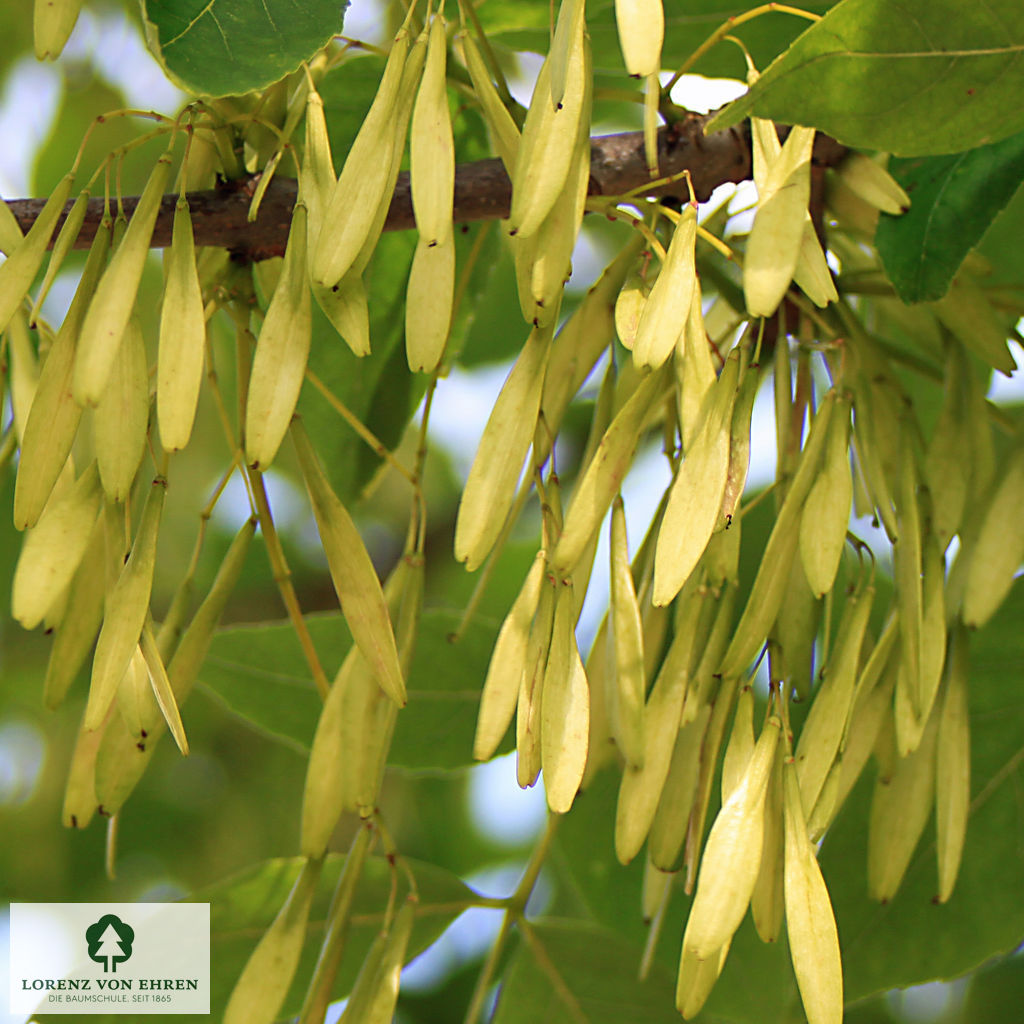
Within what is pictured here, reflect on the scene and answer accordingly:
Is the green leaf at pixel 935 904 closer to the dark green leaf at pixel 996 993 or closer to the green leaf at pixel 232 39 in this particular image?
the dark green leaf at pixel 996 993

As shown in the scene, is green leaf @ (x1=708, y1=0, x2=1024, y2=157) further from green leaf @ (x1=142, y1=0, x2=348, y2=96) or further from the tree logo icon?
the tree logo icon

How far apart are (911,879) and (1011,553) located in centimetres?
24

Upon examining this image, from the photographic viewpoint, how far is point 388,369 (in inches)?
29.8

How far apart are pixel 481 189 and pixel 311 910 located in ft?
1.41

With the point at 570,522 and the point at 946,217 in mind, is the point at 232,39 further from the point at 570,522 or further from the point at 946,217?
the point at 946,217

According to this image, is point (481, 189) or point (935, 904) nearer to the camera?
point (481, 189)

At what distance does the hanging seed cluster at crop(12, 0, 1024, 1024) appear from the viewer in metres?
0.43

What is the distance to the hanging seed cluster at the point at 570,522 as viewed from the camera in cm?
43

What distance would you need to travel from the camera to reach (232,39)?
0.47 metres

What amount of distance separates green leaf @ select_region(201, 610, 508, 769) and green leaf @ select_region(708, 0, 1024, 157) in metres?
0.47

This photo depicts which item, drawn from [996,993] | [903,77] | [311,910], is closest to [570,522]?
[903,77]

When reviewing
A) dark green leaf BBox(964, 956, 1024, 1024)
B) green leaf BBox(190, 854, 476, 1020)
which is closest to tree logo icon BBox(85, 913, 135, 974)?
green leaf BBox(190, 854, 476, 1020)

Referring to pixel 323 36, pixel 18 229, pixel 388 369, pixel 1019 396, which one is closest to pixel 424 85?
pixel 323 36

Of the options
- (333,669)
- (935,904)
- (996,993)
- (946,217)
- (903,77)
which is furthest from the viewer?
(996,993)
